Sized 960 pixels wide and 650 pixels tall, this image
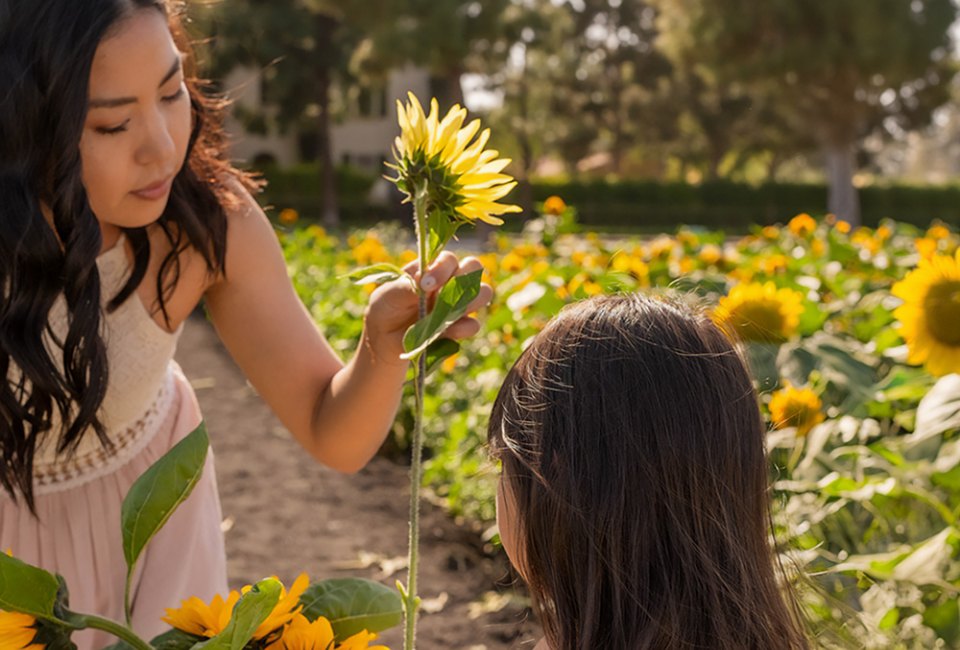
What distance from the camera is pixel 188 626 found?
2.68 ft

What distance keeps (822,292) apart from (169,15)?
2.56 m

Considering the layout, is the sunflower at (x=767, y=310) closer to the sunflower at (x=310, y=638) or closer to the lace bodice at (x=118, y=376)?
the lace bodice at (x=118, y=376)

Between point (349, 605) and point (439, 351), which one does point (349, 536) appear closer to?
point (439, 351)

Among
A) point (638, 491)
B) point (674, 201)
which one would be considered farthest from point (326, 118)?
point (638, 491)

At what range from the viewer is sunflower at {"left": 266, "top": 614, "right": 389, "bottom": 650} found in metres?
0.79

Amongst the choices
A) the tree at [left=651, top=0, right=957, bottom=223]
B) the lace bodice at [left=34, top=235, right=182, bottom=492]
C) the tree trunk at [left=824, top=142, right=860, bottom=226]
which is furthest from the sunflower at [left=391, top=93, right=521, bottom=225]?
the tree trunk at [left=824, top=142, right=860, bottom=226]

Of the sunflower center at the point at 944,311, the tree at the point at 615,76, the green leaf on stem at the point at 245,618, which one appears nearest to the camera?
the green leaf on stem at the point at 245,618

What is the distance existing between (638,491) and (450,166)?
30cm

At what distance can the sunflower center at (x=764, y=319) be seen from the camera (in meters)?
2.45

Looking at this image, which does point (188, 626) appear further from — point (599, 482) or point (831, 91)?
point (831, 91)

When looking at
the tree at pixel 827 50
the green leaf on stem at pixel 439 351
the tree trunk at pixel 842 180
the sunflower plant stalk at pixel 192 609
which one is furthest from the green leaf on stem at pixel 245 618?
the tree trunk at pixel 842 180

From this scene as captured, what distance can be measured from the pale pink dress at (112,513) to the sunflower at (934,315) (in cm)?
127

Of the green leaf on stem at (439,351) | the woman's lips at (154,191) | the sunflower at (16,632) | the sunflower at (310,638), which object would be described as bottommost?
the sunflower at (310,638)

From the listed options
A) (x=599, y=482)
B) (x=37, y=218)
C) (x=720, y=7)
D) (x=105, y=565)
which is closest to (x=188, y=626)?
(x=599, y=482)
